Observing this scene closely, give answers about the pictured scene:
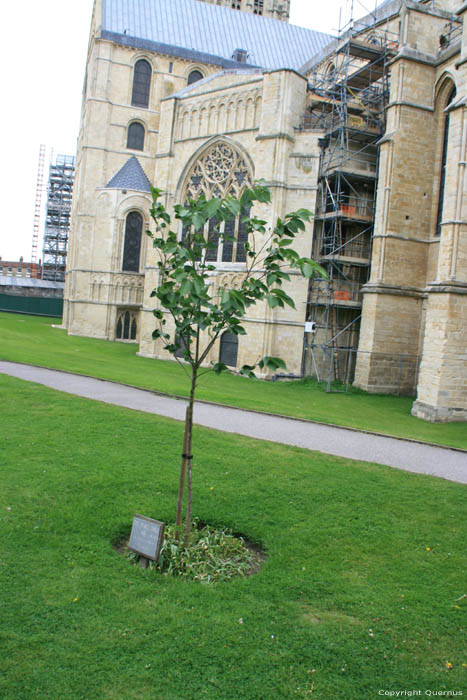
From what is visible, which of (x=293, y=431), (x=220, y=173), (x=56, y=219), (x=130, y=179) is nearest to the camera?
(x=293, y=431)

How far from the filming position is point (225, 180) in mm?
27672

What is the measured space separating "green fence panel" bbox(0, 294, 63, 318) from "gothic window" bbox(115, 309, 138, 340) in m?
22.7

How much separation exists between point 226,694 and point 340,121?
23521 mm

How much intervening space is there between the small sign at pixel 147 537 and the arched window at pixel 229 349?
66.9ft

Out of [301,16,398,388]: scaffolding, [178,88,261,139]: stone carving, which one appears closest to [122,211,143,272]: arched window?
[178,88,261,139]: stone carving

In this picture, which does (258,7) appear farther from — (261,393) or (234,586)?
(234,586)

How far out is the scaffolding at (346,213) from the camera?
2428cm

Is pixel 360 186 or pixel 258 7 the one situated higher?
pixel 258 7

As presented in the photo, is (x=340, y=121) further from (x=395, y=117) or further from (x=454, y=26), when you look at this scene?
(x=454, y=26)

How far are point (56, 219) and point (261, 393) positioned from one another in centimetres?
5364

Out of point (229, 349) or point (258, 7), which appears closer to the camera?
point (229, 349)

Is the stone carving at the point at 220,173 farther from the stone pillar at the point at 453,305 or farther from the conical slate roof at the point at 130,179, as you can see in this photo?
the stone pillar at the point at 453,305

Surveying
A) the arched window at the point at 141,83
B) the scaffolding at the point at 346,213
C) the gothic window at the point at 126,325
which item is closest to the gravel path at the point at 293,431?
the scaffolding at the point at 346,213

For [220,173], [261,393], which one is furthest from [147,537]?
[220,173]
